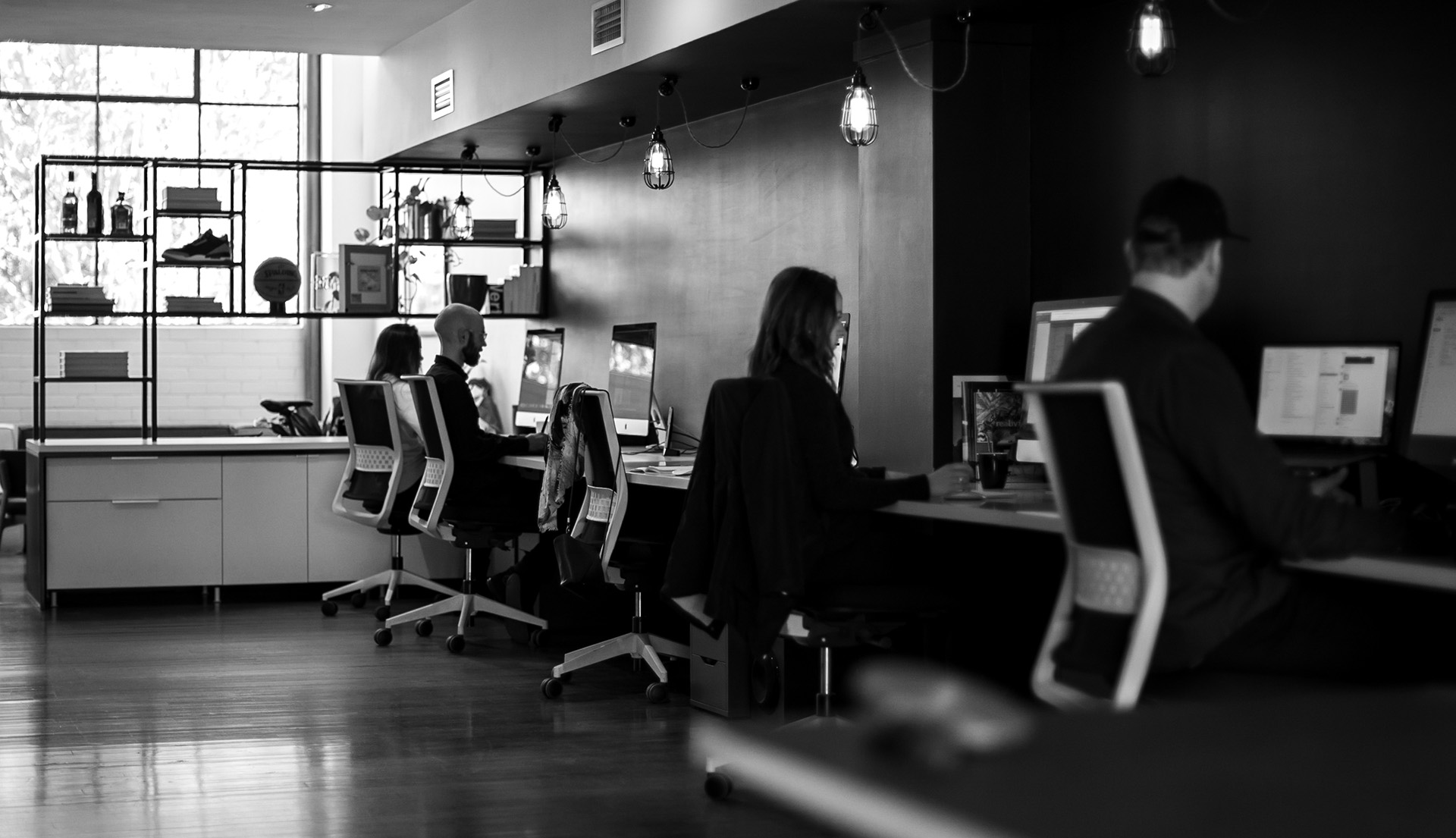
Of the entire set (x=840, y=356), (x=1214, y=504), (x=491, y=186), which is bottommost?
(x=1214, y=504)

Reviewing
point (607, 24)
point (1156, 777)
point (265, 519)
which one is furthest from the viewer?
point (265, 519)

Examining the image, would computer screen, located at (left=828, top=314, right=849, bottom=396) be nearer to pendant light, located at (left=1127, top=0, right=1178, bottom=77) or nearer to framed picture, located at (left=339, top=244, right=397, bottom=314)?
pendant light, located at (left=1127, top=0, right=1178, bottom=77)

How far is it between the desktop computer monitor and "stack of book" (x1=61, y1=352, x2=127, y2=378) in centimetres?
582

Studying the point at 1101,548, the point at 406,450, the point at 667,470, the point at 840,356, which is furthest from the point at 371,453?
the point at 1101,548

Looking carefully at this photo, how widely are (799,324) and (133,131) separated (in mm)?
8684

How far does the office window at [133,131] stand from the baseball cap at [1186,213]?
28.4 feet

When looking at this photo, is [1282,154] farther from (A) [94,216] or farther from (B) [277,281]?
(A) [94,216]

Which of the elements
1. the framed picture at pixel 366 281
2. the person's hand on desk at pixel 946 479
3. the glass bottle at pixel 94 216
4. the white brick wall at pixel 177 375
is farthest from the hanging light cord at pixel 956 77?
the white brick wall at pixel 177 375

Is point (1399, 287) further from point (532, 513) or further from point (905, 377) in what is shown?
point (532, 513)

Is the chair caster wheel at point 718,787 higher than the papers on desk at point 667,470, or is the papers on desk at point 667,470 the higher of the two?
the papers on desk at point 667,470

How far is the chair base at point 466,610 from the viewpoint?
6031 millimetres

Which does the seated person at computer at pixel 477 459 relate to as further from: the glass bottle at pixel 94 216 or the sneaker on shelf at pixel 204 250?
the glass bottle at pixel 94 216

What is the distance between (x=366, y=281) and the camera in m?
7.92

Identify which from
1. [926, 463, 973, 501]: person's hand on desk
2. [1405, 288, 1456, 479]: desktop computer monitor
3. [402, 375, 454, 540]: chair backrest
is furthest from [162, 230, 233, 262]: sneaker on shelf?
[1405, 288, 1456, 479]: desktop computer monitor
